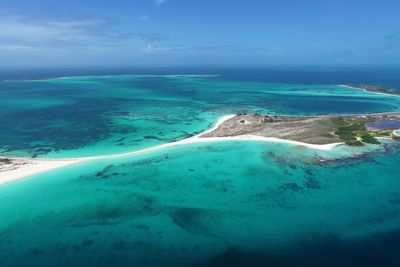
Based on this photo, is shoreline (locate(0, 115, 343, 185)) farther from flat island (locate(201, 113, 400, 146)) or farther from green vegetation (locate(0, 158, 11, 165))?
flat island (locate(201, 113, 400, 146))

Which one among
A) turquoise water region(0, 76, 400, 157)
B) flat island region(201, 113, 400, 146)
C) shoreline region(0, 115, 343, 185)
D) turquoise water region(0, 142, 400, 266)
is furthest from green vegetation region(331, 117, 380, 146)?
turquoise water region(0, 76, 400, 157)

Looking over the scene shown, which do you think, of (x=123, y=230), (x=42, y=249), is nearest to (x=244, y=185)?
(x=123, y=230)

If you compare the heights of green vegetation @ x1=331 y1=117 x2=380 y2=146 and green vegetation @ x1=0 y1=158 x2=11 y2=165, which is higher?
green vegetation @ x1=331 y1=117 x2=380 y2=146

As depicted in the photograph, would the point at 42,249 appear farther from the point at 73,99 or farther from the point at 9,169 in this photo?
the point at 73,99

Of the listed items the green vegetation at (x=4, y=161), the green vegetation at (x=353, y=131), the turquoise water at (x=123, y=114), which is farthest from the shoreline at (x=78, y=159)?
the green vegetation at (x=353, y=131)

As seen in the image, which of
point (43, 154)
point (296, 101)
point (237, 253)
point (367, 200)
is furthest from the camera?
point (296, 101)

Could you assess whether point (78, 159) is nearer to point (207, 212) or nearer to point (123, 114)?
point (207, 212)
